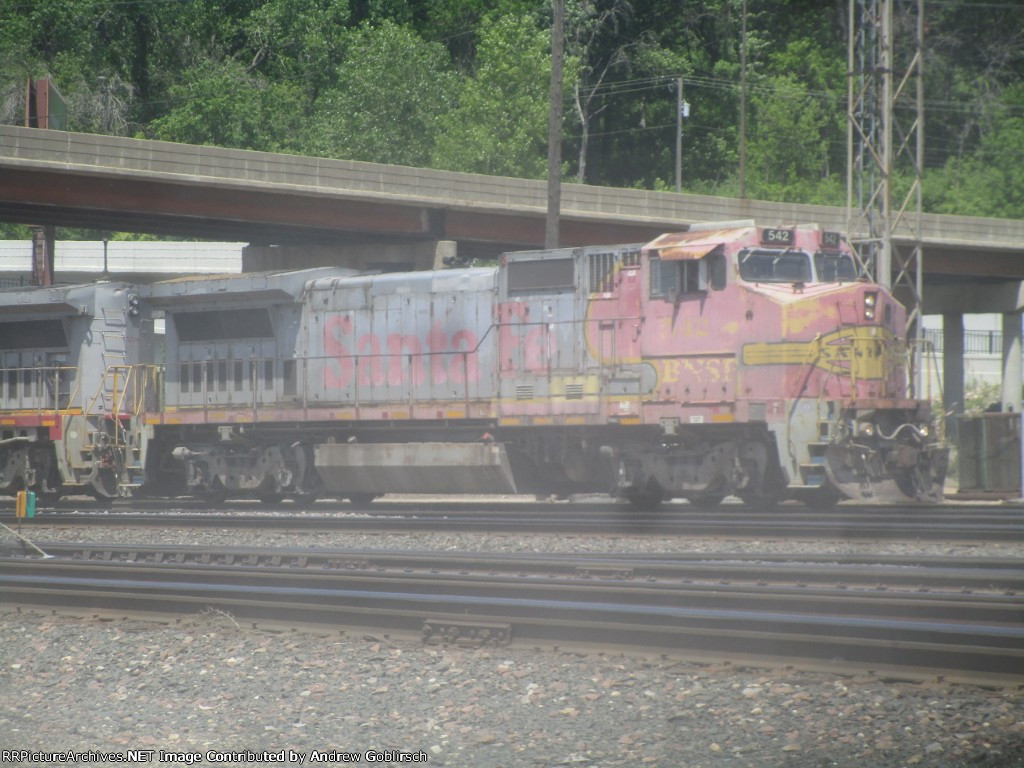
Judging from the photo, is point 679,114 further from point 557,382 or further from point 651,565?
point 651,565

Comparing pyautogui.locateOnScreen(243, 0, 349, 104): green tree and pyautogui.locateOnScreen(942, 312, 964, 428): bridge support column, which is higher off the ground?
pyautogui.locateOnScreen(243, 0, 349, 104): green tree

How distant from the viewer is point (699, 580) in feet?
31.4

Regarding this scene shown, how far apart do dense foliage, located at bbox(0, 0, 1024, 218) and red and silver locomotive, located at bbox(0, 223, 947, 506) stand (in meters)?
29.8

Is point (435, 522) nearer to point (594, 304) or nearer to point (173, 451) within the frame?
point (594, 304)

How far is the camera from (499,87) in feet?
156

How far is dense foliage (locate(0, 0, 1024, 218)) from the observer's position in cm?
4778

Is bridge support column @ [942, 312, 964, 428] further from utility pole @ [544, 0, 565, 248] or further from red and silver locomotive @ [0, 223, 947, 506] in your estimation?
red and silver locomotive @ [0, 223, 947, 506]

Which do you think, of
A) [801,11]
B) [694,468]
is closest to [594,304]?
[694,468]

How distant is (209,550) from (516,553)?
305cm

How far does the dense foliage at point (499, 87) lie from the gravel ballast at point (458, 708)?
4037 centimetres

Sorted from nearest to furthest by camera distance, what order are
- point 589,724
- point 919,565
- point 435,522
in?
1. point 589,724
2. point 919,565
3. point 435,522

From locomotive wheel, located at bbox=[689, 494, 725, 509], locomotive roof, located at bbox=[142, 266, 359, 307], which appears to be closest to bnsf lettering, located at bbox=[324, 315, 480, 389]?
locomotive roof, located at bbox=[142, 266, 359, 307]

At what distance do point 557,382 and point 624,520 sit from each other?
6.88ft

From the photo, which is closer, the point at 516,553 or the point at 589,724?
the point at 589,724
